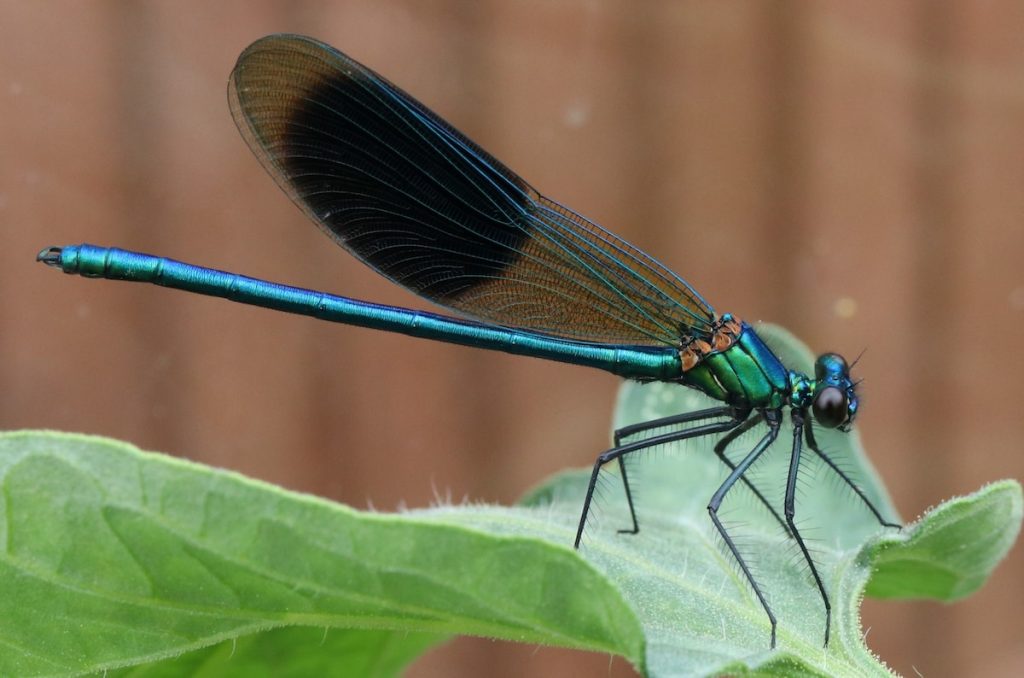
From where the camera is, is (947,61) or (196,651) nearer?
(196,651)

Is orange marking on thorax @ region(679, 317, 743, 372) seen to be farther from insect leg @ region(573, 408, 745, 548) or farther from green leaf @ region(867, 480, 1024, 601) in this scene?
green leaf @ region(867, 480, 1024, 601)

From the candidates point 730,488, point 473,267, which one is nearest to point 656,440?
point 730,488

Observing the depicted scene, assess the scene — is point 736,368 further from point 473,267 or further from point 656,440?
point 473,267

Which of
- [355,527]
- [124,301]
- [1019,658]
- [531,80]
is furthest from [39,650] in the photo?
[1019,658]

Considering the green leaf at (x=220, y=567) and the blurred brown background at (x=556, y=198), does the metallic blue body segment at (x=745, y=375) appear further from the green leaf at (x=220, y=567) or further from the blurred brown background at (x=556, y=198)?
the green leaf at (x=220, y=567)

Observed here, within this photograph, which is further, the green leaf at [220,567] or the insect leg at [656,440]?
the insect leg at [656,440]

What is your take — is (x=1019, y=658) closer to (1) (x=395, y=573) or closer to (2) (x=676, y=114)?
(2) (x=676, y=114)

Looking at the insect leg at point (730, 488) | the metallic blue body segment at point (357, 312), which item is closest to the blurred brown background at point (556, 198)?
the metallic blue body segment at point (357, 312)
